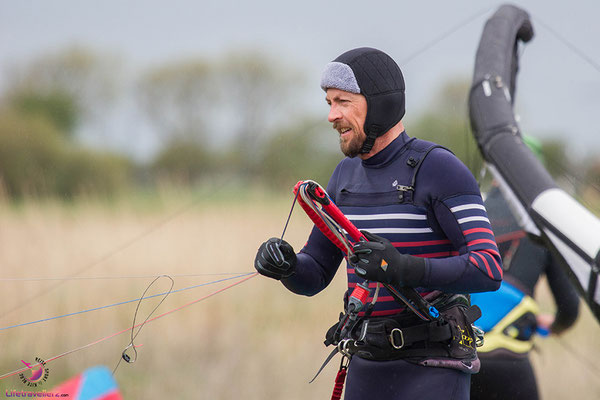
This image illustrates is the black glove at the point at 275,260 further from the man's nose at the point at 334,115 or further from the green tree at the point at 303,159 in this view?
the green tree at the point at 303,159

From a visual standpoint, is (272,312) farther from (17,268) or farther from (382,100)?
(382,100)

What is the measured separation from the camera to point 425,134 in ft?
17.6

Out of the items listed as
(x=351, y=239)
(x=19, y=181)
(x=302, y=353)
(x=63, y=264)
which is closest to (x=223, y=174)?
(x=19, y=181)

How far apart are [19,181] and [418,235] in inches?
392

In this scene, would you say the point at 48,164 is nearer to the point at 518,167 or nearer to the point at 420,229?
the point at 518,167

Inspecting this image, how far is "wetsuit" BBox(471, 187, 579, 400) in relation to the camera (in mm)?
3713

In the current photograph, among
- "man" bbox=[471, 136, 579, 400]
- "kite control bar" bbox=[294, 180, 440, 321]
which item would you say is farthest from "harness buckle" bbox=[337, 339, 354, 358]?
"man" bbox=[471, 136, 579, 400]

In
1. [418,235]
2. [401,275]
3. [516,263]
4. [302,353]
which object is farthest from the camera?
[302,353]

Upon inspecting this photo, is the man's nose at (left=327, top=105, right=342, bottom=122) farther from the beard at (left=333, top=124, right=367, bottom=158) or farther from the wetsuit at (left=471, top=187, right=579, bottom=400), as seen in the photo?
the wetsuit at (left=471, top=187, right=579, bottom=400)

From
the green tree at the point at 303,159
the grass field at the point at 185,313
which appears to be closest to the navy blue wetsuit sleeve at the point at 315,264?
the grass field at the point at 185,313

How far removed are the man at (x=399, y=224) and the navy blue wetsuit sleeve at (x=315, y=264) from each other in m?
0.07

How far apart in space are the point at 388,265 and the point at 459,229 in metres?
0.28

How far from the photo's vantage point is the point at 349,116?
240 cm

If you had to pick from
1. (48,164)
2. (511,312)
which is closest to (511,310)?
(511,312)
